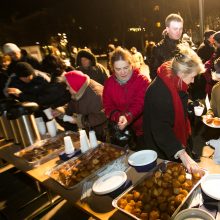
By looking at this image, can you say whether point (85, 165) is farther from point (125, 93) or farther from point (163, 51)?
point (163, 51)

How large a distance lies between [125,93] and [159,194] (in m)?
1.18

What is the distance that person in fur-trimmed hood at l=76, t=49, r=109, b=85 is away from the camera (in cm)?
366

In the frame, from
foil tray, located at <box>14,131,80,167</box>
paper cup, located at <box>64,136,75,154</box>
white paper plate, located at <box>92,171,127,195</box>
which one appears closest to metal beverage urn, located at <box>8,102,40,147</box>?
foil tray, located at <box>14,131,80,167</box>

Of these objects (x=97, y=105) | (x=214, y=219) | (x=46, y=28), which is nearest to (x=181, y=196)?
(x=214, y=219)

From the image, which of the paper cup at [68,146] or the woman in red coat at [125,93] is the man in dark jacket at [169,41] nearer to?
the woman in red coat at [125,93]

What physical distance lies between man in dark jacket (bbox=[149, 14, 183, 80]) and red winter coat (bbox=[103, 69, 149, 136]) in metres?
0.95

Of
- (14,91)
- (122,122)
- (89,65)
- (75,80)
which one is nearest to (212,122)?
(122,122)

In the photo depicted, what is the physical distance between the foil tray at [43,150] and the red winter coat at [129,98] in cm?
48

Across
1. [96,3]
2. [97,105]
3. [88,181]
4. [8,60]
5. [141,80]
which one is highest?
[96,3]

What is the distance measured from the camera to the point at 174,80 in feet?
5.22

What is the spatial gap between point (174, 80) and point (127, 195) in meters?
0.81

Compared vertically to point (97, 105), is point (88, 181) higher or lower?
lower

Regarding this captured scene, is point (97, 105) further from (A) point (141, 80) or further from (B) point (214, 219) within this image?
(B) point (214, 219)

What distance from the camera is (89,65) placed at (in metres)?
3.72
